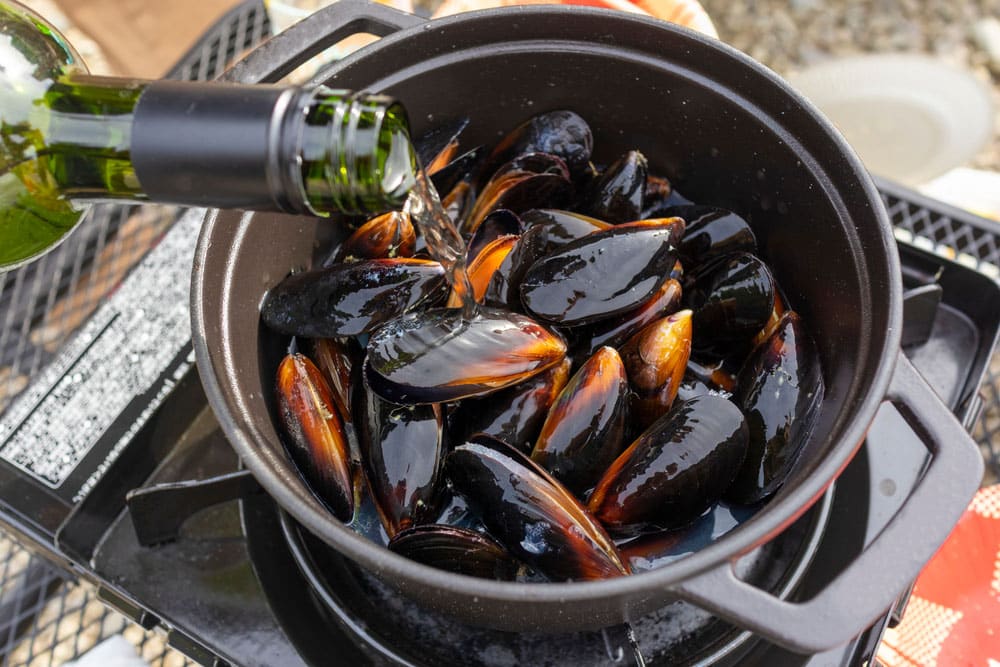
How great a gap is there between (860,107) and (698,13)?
762mm

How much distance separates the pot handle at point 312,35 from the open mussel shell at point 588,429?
1.64 feet

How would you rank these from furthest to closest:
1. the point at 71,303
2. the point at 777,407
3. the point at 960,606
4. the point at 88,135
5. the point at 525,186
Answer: the point at 71,303
the point at 960,606
the point at 525,186
the point at 777,407
the point at 88,135

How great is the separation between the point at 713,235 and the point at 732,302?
123 mm

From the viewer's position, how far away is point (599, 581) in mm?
627

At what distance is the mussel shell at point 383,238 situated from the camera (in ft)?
3.50

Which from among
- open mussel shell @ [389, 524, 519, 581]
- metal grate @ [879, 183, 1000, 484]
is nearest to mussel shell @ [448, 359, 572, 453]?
open mussel shell @ [389, 524, 519, 581]

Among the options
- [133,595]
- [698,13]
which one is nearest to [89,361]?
[133,595]

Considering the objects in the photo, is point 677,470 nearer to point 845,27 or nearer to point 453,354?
point 453,354

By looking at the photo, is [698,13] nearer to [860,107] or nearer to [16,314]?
[860,107]

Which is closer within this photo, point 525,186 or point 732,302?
point 732,302

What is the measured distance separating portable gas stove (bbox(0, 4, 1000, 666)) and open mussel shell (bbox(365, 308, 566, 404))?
0.26m

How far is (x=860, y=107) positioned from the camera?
1971 millimetres

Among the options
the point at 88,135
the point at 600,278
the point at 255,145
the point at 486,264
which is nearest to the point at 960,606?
the point at 600,278

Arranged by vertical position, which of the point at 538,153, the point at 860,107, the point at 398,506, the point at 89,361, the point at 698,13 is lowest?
the point at 398,506
